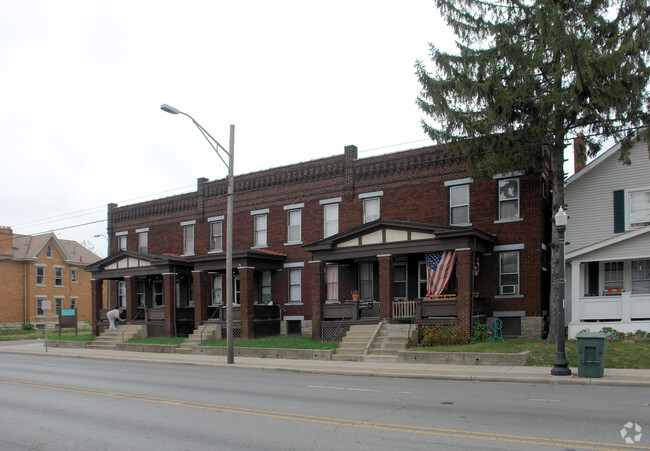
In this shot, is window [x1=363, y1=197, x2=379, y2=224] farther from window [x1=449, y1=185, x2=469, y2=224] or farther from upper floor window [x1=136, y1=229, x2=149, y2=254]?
upper floor window [x1=136, y1=229, x2=149, y2=254]

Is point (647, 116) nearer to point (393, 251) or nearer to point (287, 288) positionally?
point (393, 251)

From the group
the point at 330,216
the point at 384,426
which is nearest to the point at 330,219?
the point at 330,216

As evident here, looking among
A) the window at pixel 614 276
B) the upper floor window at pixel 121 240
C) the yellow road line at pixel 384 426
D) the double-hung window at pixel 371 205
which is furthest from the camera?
the upper floor window at pixel 121 240

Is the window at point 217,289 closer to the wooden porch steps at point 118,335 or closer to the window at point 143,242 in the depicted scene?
the wooden porch steps at point 118,335

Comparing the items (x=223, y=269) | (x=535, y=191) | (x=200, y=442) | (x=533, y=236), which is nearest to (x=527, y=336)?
(x=533, y=236)

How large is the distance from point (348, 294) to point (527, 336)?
845 cm

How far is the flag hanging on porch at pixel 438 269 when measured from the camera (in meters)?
23.3

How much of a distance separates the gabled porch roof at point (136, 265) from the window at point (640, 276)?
2161 cm

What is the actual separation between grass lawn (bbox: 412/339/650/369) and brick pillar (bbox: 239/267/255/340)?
33.4ft

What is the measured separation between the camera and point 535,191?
23.3m

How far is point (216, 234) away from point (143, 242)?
7.15 m

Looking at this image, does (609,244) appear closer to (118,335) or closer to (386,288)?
(386,288)

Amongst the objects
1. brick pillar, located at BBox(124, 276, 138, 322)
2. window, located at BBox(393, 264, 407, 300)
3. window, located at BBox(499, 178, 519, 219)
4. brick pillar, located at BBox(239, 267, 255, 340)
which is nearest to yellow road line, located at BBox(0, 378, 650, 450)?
brick pillar, located at BBox(239, 267, 255, 340)

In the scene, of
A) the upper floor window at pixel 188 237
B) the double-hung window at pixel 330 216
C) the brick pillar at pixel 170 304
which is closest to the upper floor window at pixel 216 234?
the upper floor window at pixel 188 237
